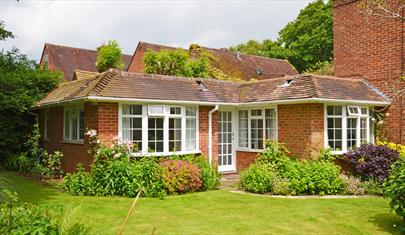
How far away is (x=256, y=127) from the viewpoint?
559 inches

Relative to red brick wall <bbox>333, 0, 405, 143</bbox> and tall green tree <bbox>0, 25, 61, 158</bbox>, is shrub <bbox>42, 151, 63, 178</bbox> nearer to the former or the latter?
tall green tree <bbox>0, 25, 61, 158</bbox>

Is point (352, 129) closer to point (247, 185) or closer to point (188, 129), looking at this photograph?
point (247, 185)

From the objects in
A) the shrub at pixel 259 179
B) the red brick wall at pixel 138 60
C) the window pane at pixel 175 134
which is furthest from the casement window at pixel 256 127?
the red brick wall at pixel 138 60

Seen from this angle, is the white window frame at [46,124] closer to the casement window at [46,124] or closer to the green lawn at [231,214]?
the casement window at [46,124]

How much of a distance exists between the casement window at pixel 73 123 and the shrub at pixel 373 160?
901 centimetres

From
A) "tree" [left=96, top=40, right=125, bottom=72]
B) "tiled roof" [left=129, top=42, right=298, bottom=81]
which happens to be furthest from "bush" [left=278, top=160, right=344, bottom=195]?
"tree" [left=96, top=40, right=125, bottom=72]

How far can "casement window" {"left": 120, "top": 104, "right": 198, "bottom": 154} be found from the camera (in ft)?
38.5

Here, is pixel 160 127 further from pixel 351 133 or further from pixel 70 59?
pixel 70 59

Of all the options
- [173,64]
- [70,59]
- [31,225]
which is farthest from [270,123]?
[70,59]

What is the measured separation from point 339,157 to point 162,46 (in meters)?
19.0

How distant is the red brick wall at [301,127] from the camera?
1204cm

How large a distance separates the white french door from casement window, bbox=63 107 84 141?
5.18 meters

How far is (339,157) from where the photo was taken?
487 inches

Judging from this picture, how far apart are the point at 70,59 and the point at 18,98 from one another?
59.9 ft
